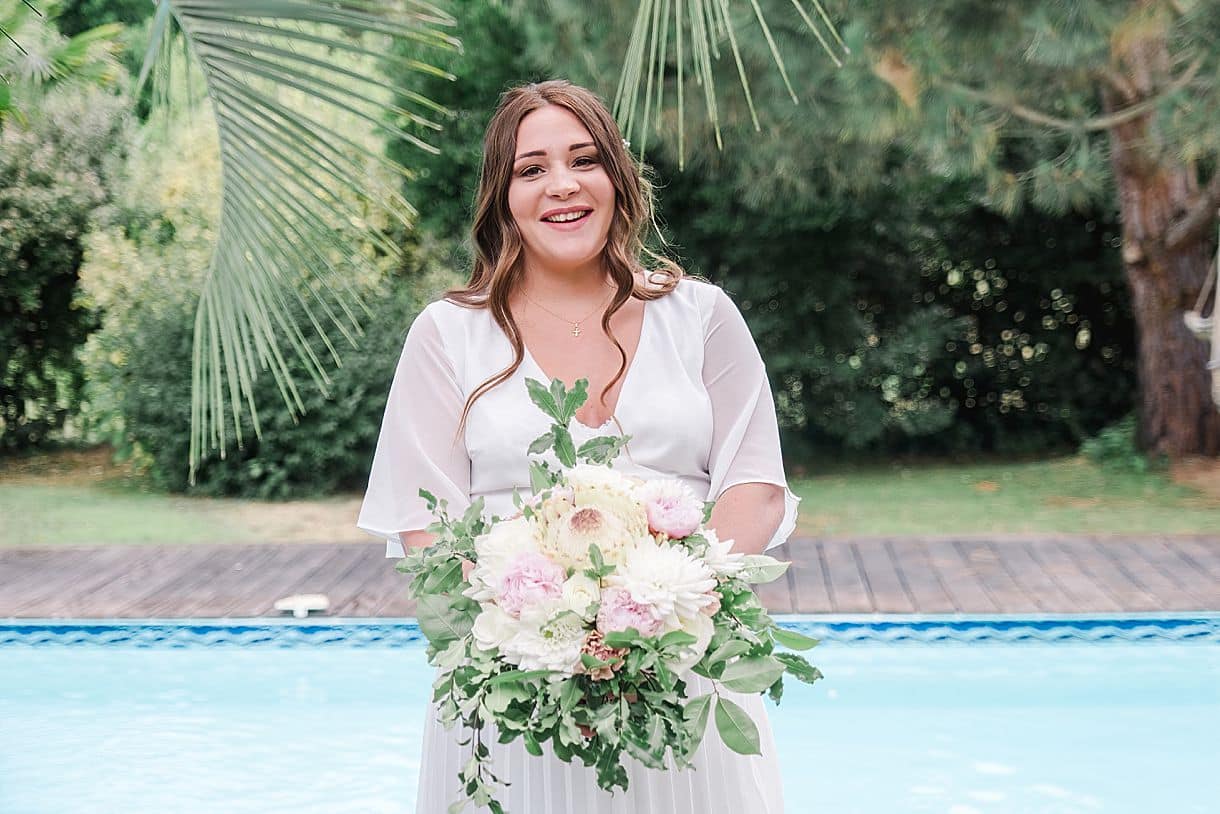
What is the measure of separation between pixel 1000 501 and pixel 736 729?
6.90 metres

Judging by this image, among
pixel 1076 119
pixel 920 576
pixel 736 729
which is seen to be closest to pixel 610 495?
pixel 736 729

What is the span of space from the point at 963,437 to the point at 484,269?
8186 millimetres

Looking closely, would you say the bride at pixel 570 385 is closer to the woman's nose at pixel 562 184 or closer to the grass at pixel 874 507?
the woman's nose at pixel 562 184

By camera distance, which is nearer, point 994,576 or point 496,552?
point 496,552

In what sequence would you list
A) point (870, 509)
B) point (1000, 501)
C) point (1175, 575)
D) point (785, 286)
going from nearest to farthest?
point (1175, 575) → point (870, 509) → point (1000, 501) → point (785, 286)

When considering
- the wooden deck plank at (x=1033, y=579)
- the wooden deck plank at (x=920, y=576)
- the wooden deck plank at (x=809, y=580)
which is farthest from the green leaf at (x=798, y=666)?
the wooden deck plank at (x=1033, y=579)

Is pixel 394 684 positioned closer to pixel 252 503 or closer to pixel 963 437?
pixel 252 503

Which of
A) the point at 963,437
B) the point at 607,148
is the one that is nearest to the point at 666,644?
the point at 607,148

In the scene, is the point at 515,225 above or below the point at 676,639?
above

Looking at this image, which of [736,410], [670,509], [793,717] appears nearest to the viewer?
[670,509]

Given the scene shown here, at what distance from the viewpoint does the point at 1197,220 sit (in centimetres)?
789

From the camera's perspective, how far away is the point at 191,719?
491 cm

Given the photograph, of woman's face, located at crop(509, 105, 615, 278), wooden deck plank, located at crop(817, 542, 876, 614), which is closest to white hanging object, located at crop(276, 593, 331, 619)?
wooden deck plank, located at crop(817, 542, 876, 614)

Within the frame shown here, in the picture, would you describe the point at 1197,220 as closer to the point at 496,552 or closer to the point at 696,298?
the point at 696,298
